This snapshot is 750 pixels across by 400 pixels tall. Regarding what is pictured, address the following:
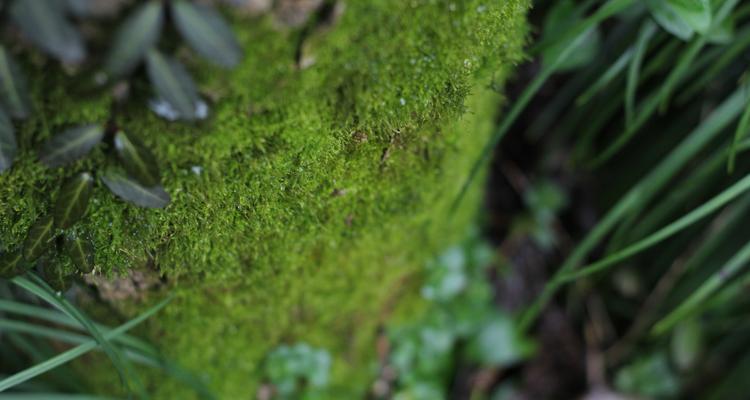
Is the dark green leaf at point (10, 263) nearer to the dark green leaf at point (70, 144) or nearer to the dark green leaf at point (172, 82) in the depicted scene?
the dark green leaf at point (70, 144)

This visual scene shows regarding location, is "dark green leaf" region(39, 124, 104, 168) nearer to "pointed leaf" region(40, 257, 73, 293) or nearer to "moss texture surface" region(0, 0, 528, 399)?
A: "moss texture surface" region(0, 0, 528, 399)

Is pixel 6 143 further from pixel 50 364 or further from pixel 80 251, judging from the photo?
pixel 50 364

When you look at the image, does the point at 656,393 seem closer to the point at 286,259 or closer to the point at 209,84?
the point at 286,259

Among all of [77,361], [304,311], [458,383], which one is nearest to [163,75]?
[304,311]

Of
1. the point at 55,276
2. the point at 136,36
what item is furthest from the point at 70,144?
the point at 55,276

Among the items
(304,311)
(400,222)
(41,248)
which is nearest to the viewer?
(41,248)

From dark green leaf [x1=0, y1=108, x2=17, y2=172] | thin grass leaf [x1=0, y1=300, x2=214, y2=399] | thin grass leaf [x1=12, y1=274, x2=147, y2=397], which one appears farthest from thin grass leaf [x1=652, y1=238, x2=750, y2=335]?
dark green leaf [x1=0, y1=108, x2=17, y2=172]
